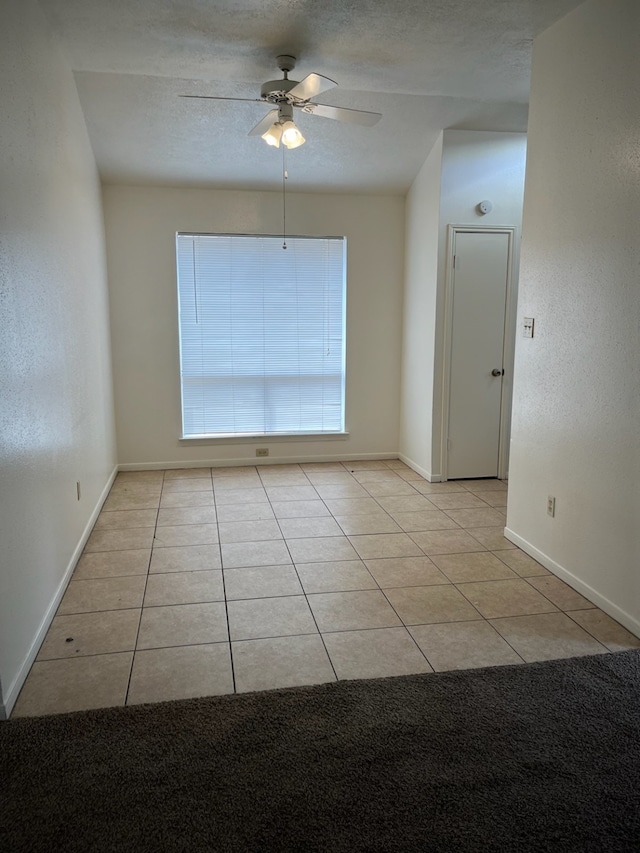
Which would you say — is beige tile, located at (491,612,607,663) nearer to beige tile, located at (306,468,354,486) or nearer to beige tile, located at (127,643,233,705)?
beige tile, located at (127,643,233,705)

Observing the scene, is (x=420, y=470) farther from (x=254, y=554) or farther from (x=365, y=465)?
(x=254, y=554)

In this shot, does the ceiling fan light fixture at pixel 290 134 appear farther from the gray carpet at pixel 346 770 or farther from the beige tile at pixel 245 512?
the gray carpet at pixel 346 770

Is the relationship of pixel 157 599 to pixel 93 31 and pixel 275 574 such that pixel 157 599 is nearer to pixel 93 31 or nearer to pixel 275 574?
pixel 275 574

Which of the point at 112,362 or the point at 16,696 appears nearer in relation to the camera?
the point at 16,696

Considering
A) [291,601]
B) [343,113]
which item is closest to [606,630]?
[291,601]

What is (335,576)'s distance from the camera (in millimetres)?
3283

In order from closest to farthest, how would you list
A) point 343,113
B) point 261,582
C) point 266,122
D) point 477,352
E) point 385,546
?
1. point 261,582
2. point 343,113
3. point 266,122
4. point 385,546
5. point 477,352

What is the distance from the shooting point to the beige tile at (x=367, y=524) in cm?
398

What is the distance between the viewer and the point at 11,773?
72.6 inches

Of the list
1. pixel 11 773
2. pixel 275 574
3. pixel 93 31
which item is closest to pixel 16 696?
pixel 11 773

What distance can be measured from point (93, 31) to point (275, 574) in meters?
3.00

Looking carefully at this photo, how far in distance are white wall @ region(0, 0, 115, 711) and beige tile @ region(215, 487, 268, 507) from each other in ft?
3.09

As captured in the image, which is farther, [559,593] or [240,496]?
[240,496]

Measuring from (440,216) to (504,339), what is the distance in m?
1.12
